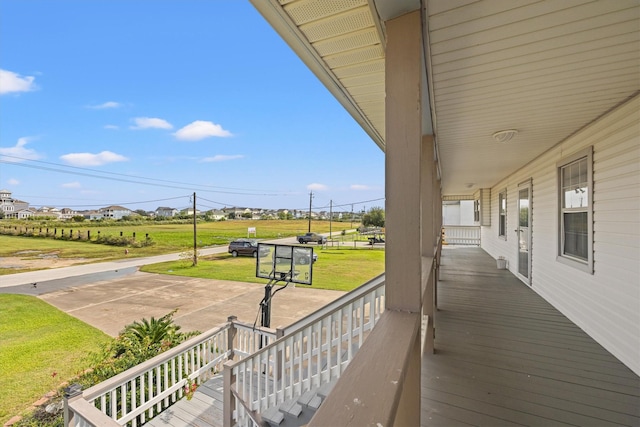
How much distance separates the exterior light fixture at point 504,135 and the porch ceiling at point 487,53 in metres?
0.36

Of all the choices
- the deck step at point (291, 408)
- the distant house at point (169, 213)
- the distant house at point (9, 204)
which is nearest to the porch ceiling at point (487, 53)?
the deck step at point (291, 408)

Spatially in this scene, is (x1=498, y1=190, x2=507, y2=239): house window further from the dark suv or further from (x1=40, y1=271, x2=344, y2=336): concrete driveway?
the dark suv

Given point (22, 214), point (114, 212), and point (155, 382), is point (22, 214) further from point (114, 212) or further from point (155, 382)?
point (155, 382)

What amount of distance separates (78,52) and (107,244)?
11701mm

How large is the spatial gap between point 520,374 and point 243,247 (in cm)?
1713

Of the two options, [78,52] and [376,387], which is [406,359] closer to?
[376,387]

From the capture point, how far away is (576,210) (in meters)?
3.15

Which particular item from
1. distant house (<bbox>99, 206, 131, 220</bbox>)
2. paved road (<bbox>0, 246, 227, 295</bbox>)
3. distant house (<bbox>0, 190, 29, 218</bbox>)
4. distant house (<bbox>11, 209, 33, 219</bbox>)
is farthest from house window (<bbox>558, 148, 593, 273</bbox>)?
distant house (<bbox>99, 206, 131, 220</bbox>)

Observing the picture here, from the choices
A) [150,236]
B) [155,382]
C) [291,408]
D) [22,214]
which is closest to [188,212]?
[150,236]

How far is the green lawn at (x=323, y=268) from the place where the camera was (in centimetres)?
1253

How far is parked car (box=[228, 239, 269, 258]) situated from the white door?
14686 millimetres

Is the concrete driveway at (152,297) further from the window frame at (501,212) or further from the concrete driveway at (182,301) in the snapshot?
the window frame at (501,212)

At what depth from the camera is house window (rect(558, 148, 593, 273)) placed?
2.80 m

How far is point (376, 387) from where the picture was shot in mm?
634
